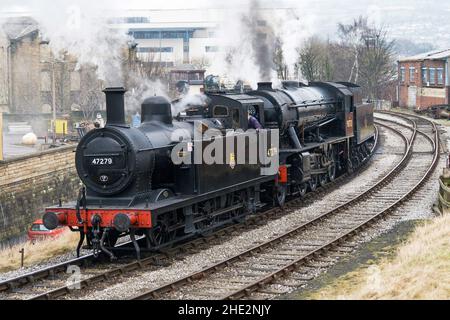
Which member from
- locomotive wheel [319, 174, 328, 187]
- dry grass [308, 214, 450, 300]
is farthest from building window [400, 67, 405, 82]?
dry grass [308, 214, 450, 300]

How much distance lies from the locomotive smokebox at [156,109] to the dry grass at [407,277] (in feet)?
15.0

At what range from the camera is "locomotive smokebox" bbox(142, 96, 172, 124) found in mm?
13258

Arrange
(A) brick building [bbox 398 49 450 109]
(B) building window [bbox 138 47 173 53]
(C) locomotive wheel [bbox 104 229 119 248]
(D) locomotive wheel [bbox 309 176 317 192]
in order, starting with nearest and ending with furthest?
(C) locomotive wheel [bbox 104 229 119 248] < (D) locomotive wheel [bbox 309 176 317 192] < (B) building window [bbox 138 47 173 53] < (A) brick building [bbox 398 49 450 109]

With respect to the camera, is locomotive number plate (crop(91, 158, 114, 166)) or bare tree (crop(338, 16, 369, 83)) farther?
bare tree (crop(338, 16, 369, 83))

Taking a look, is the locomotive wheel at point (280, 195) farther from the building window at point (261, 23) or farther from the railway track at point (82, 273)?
the building window at point (261, 23)

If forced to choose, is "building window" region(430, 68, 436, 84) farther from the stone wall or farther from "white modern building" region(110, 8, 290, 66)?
the stone wall

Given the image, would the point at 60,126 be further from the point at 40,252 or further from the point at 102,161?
the point at 102,161

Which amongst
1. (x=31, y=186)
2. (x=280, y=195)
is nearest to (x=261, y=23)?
(x=31, y=186)

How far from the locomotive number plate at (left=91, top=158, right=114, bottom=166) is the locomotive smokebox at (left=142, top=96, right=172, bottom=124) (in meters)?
1.31

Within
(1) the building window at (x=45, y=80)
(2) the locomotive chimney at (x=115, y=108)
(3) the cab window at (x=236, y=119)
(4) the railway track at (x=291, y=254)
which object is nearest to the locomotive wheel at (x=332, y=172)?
(4) the railway track at (x=291, y=254)

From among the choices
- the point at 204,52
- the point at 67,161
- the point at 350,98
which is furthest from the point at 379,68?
the point at 350,98

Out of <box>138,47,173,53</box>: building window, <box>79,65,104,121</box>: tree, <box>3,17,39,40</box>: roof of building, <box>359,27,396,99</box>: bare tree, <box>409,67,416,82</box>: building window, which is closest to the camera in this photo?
<box>3,17,39,40</box>: roof of building

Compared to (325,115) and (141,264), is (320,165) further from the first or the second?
(141,264)
